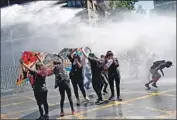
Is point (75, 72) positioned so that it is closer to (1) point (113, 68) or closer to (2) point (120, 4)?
(1) point (113, 68)

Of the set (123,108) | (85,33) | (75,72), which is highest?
(85,33)

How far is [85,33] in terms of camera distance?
3094 cm

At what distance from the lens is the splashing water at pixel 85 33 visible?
26.8m

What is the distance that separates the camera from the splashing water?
2683 cm

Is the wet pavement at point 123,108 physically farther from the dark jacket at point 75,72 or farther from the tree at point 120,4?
the tree at point 120,4

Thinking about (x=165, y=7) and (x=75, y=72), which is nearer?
(x=75, y=72)

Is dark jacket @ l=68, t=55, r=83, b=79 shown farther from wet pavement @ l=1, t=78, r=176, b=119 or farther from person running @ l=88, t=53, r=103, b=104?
wet pavement @ l=1, t=78, r=176, b=119

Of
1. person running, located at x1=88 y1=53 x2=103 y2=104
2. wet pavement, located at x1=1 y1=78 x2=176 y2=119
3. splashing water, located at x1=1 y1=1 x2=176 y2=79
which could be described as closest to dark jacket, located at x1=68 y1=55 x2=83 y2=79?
person running, located at x1=88 y1=53 x2=103 y2=104

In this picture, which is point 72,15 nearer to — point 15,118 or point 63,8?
point 63,8

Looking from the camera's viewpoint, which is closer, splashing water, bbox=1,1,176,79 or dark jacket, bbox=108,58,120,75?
dark jacket, bbox=108,58,120,75

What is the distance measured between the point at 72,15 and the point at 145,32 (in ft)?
26.6

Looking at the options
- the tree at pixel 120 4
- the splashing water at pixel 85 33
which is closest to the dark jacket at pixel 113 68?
the splashing water at pixel 85 33

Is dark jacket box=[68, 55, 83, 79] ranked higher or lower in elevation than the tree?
lower

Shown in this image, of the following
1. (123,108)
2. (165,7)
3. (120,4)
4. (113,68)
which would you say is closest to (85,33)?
(120,4)
